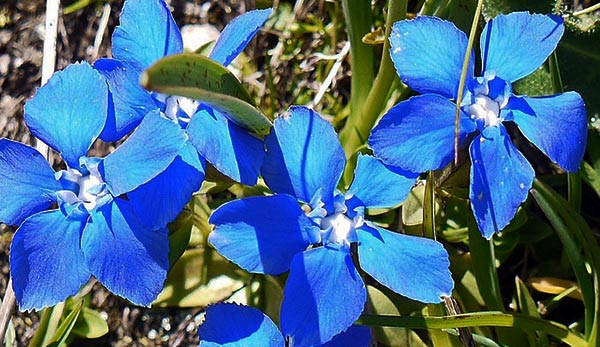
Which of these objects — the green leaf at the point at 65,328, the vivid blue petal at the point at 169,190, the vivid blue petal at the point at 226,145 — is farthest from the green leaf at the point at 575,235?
the green leaf at the point at 65,328

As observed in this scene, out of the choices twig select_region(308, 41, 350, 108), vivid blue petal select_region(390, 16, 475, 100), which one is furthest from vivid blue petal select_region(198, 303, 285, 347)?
twig select_region(308, 41, 350, 108)

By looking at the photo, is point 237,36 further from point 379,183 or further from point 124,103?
point 379,183

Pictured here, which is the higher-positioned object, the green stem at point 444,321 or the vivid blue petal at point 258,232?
the vivid blue petal at point 258,232

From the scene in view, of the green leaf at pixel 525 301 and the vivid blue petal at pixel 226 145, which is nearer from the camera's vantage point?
the vivid blue petal at pixel 226 145

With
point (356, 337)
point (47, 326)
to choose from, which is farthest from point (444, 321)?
point (47, 326)

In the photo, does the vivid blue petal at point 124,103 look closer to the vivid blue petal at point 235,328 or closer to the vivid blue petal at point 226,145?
the vivid blue petal at point 226,145

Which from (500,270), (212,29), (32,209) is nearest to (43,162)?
(32,209)

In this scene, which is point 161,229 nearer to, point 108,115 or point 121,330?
point 108,115
